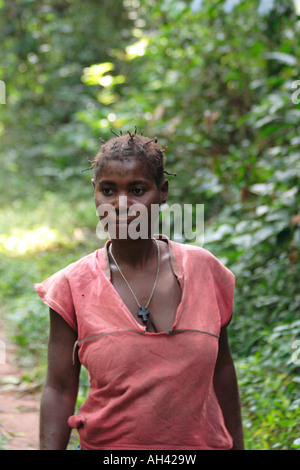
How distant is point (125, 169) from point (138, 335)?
0.45 metres

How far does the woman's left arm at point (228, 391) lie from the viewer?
1653 mm

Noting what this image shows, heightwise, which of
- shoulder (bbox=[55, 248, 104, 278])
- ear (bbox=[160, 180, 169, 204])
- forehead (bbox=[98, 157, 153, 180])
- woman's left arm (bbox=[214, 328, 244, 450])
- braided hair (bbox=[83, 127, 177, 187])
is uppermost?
braided hair (bbox=[83, 127, 177, 187])

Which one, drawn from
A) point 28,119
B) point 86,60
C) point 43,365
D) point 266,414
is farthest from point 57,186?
point 266,414

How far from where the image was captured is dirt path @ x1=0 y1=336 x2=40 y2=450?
321 centimetres

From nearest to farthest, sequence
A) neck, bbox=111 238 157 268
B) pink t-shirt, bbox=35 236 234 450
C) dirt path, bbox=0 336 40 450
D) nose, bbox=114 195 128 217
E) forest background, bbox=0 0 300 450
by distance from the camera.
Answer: pink t-shirt, bbox=35 236 234 450 → nose, bbox=114 195 128 217 → neck, bbox=111 238 157 268 → dirt path, bbox=0 336 40 450 → forest background, bbox=0 0 300 450

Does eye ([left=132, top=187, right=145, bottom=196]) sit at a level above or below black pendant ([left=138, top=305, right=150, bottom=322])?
above

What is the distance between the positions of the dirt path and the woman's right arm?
1.56m

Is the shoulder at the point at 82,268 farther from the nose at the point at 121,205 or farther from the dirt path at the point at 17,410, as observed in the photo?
the dirt path at the point at 17,410

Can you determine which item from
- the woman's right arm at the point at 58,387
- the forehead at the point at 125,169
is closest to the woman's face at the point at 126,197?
the forehead at the point at 125,169

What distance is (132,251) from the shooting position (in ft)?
5.21

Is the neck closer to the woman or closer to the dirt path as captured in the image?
the woman

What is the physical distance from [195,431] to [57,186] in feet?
34.2

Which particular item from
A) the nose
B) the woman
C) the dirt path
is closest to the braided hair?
the woman
